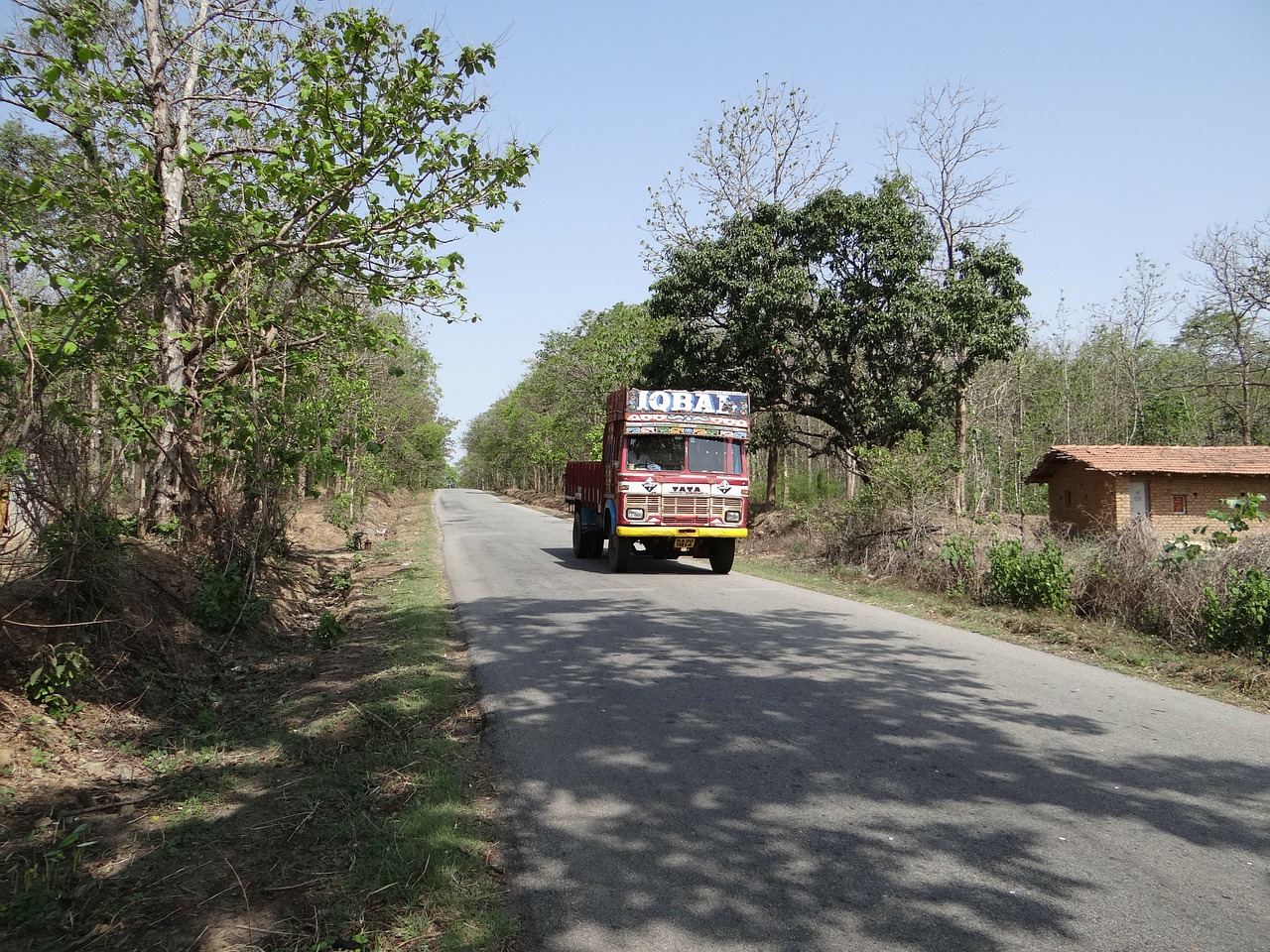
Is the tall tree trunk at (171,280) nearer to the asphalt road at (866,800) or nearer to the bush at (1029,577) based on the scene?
the asphalt road at (866,800)

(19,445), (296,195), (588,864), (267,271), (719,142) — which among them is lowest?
(588,864)

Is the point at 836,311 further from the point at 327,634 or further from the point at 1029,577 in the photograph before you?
the point at 327,634

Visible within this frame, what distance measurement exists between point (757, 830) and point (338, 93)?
7.48 m

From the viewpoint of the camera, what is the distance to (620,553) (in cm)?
1553

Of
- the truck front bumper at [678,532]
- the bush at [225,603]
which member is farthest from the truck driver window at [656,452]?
the bush at [225,603]

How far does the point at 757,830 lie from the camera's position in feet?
13.6

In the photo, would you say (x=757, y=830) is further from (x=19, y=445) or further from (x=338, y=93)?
(x=338, y=93)

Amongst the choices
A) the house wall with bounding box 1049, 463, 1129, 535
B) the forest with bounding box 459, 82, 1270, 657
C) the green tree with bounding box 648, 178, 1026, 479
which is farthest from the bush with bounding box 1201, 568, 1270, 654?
the house wall with bounding box 1049, 463, 1129, 535

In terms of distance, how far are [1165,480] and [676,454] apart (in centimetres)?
2100

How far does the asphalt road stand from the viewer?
3.32 m

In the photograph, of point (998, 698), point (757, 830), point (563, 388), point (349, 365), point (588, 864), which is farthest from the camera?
point (563, 388)

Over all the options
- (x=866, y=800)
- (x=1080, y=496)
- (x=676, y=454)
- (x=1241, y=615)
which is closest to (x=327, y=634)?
(x=866, y=800)

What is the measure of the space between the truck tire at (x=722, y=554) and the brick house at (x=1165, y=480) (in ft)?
55.5

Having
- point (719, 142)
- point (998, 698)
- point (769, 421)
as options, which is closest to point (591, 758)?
point (998, 698)
